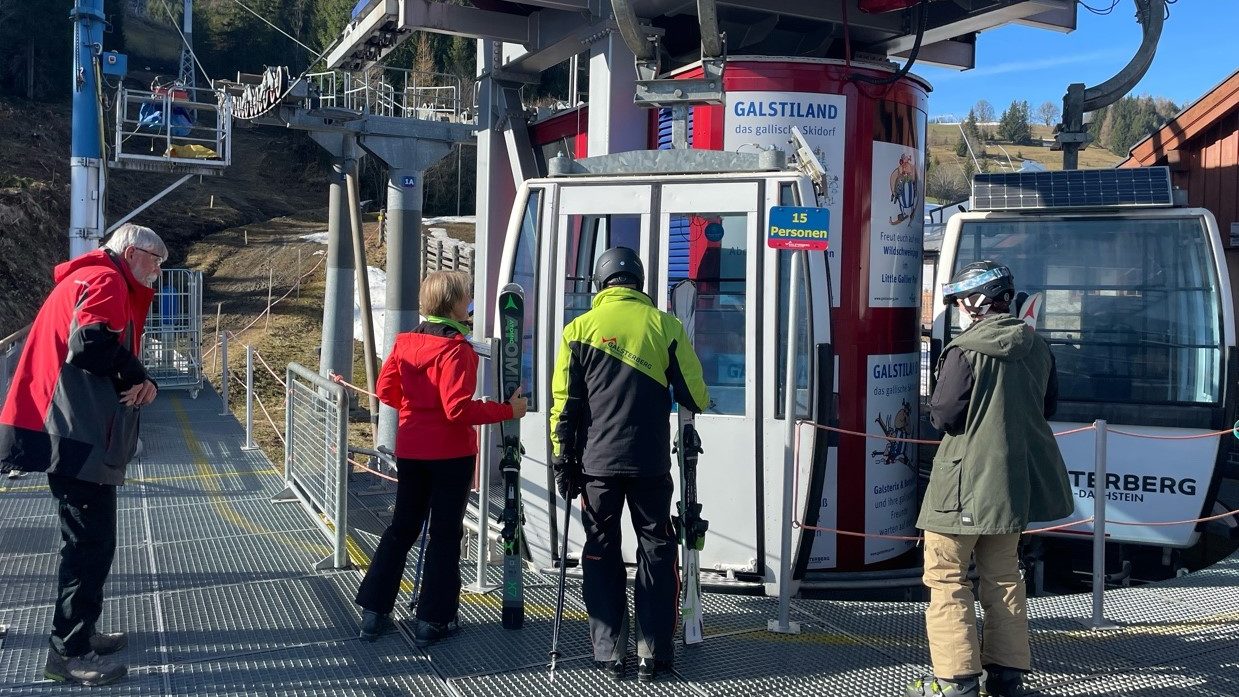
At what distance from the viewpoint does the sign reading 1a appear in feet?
15.9

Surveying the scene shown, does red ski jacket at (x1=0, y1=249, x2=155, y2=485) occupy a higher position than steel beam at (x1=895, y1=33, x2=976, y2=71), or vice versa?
steel beam at (x1=895, y1=33, x2=976, y2=71)

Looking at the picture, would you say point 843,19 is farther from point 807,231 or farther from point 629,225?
point 807,231

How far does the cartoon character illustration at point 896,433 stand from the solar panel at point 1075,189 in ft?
6.44

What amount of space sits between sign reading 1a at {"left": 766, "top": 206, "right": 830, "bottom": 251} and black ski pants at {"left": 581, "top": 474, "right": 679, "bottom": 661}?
1334mm

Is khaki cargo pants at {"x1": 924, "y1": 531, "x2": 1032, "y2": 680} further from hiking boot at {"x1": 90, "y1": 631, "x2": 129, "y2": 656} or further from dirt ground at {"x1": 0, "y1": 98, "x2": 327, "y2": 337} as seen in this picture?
dirt ground at {"x1": 0, "y1": 98, "x2": 327, "y2": 337}

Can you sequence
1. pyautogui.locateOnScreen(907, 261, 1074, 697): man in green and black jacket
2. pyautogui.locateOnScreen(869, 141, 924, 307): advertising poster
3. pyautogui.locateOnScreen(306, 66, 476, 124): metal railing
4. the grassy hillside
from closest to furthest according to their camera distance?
1. pyautogui.locateOnScreen(907, 261, 1074, 697): man in green and black jacket
2. pyautogui.locateOnScreen(869, 141, 924, 307): advertising poster
3. pyautogui.locateOnScreen(306, 66, 476, 124): metal railing
4. the grassy hillside

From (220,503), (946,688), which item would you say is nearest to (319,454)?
(220,503)

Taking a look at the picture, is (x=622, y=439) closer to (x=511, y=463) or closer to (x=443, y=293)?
(x=511, y=463)

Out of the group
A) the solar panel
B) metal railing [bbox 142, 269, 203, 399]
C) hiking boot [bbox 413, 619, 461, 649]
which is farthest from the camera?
metal railing [bbox 142, 269, 203, 399]

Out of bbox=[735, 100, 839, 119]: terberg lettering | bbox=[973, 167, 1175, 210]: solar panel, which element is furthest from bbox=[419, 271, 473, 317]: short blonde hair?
bbox=[973, 167, 1175, 210]: solar panel

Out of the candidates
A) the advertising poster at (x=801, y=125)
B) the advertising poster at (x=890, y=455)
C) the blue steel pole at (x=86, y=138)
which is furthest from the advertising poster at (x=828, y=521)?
the blue steel pole at (x=86, y=138)

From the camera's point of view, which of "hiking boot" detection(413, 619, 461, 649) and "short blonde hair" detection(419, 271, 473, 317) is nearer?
"short blonde hair" detection(419, 271, 473, 317)

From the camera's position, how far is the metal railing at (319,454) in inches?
235

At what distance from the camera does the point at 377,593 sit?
4.78 m
